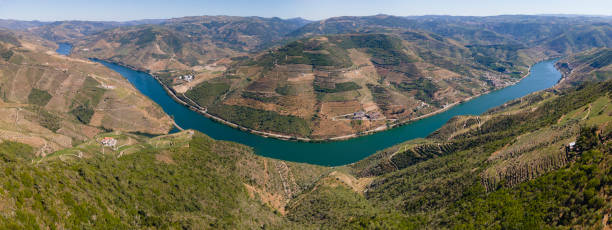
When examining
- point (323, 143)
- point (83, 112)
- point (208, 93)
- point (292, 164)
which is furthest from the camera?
point (208, 93)

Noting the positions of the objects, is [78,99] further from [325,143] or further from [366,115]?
[366,115]

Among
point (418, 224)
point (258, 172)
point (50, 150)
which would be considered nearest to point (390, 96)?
point (258, 172)

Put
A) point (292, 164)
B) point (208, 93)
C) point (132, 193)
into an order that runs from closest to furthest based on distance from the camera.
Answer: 1. point (132, 193)
2. point (292, 164)
3. point (208, 93)

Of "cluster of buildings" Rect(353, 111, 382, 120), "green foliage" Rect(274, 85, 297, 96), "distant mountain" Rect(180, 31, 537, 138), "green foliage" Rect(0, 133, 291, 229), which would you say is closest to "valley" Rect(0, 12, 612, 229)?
"green foliage" Rect(0, 133, 291, 229)

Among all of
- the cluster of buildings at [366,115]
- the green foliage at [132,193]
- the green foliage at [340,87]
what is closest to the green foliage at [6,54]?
the green foliage at [132,193]

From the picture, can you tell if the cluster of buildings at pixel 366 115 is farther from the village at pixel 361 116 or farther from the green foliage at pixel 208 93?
the green foliage at pixel 208 93

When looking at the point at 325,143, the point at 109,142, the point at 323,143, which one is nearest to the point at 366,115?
the point at 325,143
